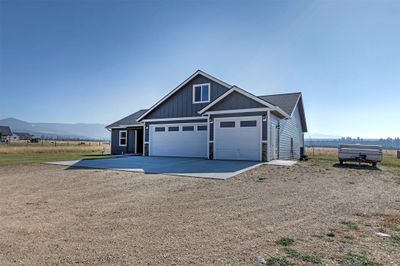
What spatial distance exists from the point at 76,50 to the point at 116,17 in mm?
5094

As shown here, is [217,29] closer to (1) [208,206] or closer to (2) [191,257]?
(1) [208,206]

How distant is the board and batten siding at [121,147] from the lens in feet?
79.7

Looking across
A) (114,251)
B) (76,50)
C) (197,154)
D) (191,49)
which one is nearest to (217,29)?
(191,49)

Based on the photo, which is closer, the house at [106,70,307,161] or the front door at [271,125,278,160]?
the house at [106,70,307,161]

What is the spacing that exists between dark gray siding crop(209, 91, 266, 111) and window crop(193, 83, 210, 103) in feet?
6.79

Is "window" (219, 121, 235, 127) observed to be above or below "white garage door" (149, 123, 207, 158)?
above

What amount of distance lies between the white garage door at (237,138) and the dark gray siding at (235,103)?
74cm

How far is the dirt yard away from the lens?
3.30 m

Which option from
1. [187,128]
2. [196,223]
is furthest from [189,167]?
[196,223]

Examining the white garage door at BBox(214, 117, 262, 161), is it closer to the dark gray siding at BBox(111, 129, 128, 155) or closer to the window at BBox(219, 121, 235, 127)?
the window at BBox(219, 121, 235, 127)

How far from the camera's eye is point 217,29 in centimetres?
1414

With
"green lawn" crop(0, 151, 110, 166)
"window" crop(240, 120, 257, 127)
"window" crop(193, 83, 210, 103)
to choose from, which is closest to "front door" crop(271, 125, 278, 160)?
"window" crop(240, 120, 257, 127)

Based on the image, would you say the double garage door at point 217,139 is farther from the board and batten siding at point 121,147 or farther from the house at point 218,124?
the board and batten siding at point 121,147

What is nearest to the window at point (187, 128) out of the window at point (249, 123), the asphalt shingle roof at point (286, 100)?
the window at point (249, 123)
